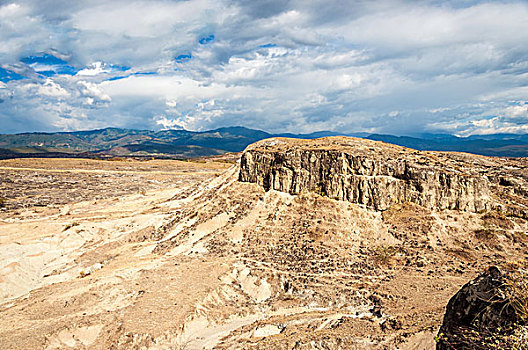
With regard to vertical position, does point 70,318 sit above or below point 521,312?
below

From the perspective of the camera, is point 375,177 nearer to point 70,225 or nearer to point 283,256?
point 283,256

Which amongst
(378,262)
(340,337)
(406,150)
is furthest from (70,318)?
(406,150)

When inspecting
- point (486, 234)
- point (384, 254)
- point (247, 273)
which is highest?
point (486, 234)

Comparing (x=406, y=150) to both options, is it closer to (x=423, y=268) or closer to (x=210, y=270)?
(x=423, y=268)

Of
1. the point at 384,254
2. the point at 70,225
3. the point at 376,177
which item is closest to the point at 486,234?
the point at 384,254

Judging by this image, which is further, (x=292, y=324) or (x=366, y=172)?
(x=366, y=172)
